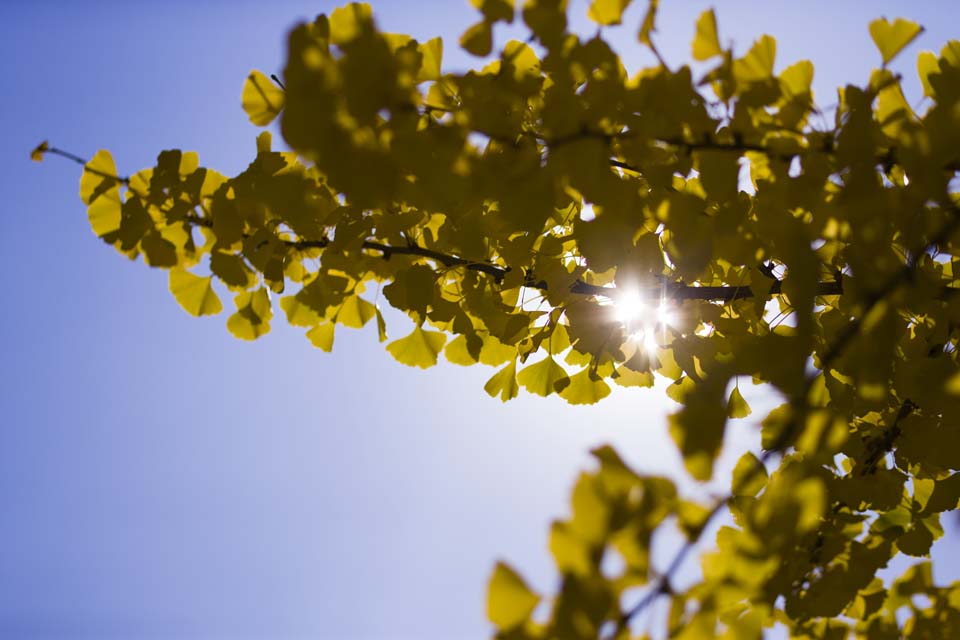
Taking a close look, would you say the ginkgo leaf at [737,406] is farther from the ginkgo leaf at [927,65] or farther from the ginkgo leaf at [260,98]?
the ginkgo leaf at [260,98]

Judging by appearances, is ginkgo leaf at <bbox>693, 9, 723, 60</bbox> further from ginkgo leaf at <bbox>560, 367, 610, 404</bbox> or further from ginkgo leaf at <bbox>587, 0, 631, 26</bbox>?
ginkgo leaf at <bbox>560, 367, 610, 404</bbox>

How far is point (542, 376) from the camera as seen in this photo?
4.96 feet

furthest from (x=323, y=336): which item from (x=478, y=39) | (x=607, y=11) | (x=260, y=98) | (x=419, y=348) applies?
(x=607, y=11)

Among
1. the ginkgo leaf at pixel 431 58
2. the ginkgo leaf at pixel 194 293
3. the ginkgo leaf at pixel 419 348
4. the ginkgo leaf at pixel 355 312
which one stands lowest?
the ginkgo leaf at pixel 419 348

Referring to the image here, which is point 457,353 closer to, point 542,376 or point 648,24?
point 542,376

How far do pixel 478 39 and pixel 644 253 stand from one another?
42 centimetres

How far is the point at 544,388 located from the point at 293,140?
38.3 inches

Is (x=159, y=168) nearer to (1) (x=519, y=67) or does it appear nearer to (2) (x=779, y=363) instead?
(1) (x=519, y=67)

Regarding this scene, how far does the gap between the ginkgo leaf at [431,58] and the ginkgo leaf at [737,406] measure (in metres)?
0.95

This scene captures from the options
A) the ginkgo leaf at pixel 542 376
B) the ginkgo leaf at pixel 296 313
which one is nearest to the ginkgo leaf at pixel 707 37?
the ginkgo leaf at pixel 542 376

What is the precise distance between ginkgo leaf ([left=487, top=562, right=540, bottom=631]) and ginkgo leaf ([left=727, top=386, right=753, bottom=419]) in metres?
1.00

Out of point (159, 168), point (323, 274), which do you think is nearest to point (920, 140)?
point (323, 274)

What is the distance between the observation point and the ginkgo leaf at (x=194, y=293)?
143 centimetres

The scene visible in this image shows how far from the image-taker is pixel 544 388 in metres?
1.52
